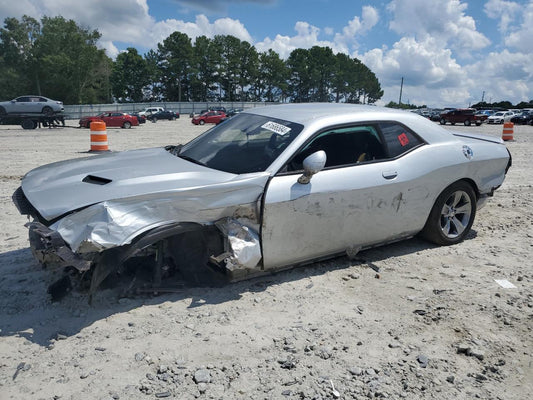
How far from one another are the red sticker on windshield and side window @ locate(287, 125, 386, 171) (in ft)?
0.83

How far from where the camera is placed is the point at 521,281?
12.8 feet

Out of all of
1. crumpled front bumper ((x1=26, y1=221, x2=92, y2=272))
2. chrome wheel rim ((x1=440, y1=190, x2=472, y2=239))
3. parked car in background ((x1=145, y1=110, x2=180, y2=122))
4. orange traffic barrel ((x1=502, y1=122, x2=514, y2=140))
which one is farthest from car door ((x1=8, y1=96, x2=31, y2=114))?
chrome wheel rim ((x1=440, y1=190, x2=472, y2=239))

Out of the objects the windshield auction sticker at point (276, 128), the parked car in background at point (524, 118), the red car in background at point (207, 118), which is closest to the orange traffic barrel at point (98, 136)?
the windshield auction sticker at point (276, 128)

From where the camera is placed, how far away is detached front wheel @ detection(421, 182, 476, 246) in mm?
4469

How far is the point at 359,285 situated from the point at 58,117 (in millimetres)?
28495

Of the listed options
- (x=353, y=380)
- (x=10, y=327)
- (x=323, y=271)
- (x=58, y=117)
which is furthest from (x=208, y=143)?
(x=58, y=117)

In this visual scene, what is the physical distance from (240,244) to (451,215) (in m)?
2.64

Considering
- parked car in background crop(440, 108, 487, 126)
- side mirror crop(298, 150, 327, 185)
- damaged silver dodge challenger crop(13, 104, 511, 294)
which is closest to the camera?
damaged silver dodge challenger crop(13, 104, 511, 294)

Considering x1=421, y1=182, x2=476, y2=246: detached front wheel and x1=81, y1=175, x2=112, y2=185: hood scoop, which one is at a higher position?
x1=81, y1=175, x2=112, y2=185: hood scoop

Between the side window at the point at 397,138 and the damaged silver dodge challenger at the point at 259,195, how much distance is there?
14 mm

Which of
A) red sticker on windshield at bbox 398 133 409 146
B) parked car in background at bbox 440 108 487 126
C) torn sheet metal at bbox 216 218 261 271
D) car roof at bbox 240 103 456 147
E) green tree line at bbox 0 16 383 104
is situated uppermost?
green tree line at bbox 0 16 383 104

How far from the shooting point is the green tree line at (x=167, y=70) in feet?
213

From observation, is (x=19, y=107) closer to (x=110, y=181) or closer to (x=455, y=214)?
(x=110, y=181)

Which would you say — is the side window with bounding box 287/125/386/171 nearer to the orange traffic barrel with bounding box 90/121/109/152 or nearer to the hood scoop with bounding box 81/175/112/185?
the hood scoop with bounding box 81/175/112/185
